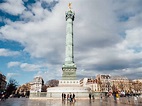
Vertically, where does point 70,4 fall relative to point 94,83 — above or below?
above

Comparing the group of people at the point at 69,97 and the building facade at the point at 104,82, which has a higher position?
the building facade at the point at 104,82

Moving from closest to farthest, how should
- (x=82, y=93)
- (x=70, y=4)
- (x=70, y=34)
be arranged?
(x=82, y=93), (x=70, y=34), (x=70, y=4)

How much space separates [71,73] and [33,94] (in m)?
10.6

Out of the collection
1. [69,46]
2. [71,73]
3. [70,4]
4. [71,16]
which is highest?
[70,4]

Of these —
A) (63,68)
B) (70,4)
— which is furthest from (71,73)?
(70,4)

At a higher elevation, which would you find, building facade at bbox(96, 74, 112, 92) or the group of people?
building facade at bbox(96, 74, 112, 92)

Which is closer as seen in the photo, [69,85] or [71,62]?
[69,85]

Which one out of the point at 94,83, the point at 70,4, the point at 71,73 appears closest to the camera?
the point at 71,73

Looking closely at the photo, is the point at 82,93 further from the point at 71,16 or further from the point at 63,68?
the point at 71,16

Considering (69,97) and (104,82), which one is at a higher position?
(104,82)

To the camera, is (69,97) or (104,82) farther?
(104,82)

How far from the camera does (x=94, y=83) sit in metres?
115

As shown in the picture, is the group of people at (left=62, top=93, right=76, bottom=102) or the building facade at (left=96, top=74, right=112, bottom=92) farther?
the building facade at (left=96, top=74, right=112, bottom=92)

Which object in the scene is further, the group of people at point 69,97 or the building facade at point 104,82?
the building facade at point 104,82
